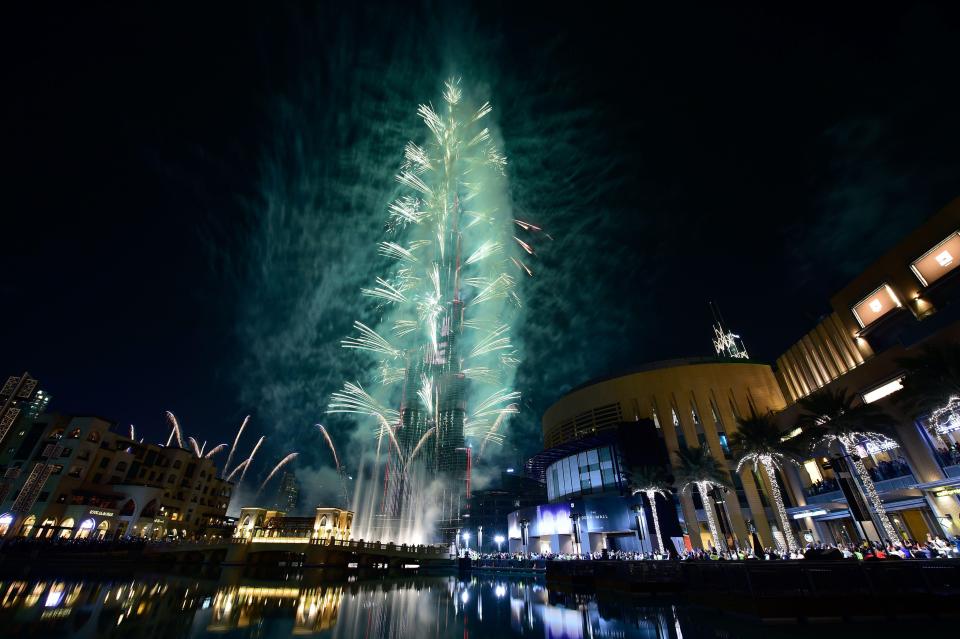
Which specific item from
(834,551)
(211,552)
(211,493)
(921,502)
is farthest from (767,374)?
(211,493)

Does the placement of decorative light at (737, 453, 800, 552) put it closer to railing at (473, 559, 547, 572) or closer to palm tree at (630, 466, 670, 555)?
palm tree at (630, 466, 670, 555)

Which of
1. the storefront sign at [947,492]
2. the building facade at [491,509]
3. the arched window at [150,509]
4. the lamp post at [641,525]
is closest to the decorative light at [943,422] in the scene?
the storefront sign at [947,492]

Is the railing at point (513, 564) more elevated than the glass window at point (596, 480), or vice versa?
the glass window at point (596, 480)

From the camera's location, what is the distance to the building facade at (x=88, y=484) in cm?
5406

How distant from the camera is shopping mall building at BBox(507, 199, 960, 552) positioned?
97.0 feet

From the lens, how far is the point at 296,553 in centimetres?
5781

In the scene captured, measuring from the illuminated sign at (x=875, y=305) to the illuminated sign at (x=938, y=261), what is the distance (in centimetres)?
301

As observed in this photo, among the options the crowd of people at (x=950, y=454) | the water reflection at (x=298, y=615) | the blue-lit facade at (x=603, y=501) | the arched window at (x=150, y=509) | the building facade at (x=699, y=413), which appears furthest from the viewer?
the arched window at (x=150, y=509)

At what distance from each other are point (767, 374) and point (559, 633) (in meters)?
60.9

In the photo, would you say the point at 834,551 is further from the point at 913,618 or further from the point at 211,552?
the point at 211,552

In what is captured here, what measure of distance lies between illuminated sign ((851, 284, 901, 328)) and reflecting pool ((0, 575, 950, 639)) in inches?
1281

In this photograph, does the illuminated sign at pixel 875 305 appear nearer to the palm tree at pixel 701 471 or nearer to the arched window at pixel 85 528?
the palm tree at pixel 701 471

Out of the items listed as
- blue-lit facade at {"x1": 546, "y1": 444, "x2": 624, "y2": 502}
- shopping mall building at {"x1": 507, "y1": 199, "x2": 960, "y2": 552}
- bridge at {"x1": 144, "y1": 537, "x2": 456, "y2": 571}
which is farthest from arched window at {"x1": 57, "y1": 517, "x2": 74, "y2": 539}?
blue-lit facade at {"x1": 546, "y1": 444, "x2": 624, "y2": 502}

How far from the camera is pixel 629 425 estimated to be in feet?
191
